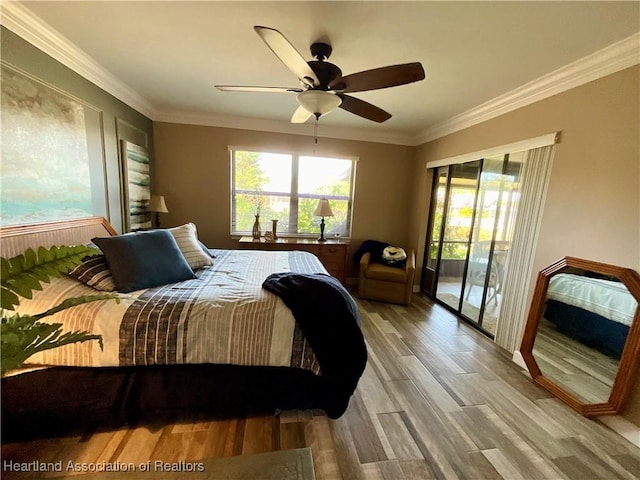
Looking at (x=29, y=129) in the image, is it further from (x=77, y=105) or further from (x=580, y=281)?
(x=580, y=281)

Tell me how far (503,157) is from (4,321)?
3504 millimetres

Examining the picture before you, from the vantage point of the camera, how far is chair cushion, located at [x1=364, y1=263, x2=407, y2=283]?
3557 millimetres

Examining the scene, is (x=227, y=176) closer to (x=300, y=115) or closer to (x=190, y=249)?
(x=190, y=249)

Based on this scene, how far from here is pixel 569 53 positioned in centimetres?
183

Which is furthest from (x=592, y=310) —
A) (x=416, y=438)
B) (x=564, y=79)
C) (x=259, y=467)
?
(x=259, y=467)

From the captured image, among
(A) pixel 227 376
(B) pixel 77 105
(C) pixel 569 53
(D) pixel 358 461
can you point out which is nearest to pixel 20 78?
(B) pixel 77 105

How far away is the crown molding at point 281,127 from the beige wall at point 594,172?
1.88m

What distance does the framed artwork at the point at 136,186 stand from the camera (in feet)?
9.50

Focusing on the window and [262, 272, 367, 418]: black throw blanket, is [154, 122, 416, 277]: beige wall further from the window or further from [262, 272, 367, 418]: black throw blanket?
[262, 272, 367, 418]: black throw blanket

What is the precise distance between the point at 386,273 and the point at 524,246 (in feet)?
5.02

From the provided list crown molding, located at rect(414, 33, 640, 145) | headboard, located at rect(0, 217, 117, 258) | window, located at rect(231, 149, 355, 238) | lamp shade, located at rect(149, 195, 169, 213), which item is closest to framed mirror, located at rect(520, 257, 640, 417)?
crown molding, located at rect(414, 33, 640, 145)

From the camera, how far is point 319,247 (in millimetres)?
3838

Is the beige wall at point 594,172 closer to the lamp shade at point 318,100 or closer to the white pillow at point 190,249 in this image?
the lamp shade at point 318,100

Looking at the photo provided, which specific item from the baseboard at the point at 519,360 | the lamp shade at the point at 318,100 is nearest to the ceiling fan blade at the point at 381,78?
the lamp shade at the point at 318,100
